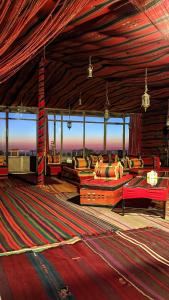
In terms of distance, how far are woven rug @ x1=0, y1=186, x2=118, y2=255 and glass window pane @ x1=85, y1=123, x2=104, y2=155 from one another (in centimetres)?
843

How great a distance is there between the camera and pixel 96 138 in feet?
50.5

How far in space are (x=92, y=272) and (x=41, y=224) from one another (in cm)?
171

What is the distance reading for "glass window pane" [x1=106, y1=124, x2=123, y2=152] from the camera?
1448 cm

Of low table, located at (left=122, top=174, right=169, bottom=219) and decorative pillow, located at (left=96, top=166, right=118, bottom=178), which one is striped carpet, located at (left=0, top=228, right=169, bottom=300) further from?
decorative pillow, located at (left=96, top=166, right=118, bottom=178)

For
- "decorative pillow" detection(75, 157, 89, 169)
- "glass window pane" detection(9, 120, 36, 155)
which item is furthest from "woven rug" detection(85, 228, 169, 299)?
"glass window pane" detection(9, 120, 36, 155)

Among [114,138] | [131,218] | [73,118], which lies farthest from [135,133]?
[131,218]

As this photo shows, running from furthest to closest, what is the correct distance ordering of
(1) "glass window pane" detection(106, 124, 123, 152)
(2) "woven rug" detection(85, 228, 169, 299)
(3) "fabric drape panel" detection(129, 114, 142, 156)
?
(1) "glass window pane" detection(106, 124, 123, 152) → (3) "fabric drape panel" detection(129, 114, 142, 156) → (2) "woven rug" detection(85, 228, 169, 299)

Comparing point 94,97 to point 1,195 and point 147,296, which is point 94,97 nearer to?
point 1,195

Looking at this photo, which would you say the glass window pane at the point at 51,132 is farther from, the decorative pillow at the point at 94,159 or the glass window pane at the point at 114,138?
the decorative pillow at the point at 94,159

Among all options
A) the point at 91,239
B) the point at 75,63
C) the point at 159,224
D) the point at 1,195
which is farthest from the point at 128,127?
the point at 91,239

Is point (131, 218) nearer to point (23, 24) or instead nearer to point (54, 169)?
point (23, 24)

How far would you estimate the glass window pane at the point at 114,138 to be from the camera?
14.5 meters

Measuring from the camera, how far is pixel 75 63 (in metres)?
7.32

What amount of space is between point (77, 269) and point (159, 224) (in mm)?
2084
